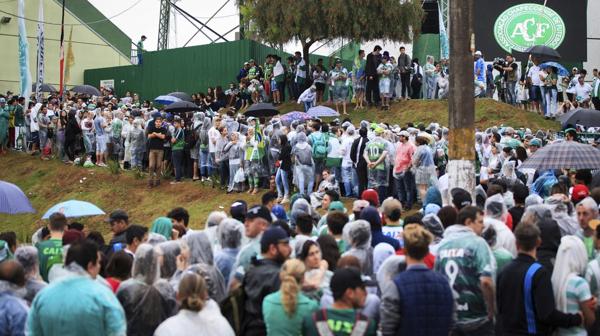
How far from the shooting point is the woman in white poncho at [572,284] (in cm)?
822

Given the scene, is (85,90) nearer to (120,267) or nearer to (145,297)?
(120,267)

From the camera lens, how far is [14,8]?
44.6 m

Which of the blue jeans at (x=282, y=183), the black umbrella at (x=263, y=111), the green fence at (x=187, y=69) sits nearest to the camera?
the blue jeans at (x=282, y=183)

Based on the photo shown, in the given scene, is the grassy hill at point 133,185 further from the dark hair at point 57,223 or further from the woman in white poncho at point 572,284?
the woman in white poncho at point 572,284

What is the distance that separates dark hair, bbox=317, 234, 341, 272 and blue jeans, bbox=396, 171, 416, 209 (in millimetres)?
Answer: 11023

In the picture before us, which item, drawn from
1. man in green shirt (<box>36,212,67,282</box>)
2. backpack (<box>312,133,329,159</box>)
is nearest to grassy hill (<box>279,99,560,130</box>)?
backpack (<box>312,133,329,159</box>)

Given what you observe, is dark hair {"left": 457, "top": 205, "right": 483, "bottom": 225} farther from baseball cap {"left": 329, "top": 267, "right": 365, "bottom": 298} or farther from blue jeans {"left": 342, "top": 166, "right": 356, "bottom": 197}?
blue jeans {"left": 342, "top": 166, "right": 356, "bottom": 197}

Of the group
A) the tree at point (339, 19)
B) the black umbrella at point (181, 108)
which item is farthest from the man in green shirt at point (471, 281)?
the tree at point (339, 19)

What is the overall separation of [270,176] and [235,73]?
52.2 ft

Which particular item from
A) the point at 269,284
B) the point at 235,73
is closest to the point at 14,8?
the point at 235,73

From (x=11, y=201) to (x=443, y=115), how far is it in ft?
54.7

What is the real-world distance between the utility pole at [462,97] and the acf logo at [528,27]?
2407 centimetres

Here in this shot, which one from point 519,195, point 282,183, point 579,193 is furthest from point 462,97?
point 282,183

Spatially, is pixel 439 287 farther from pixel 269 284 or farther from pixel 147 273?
pixel 147 273
